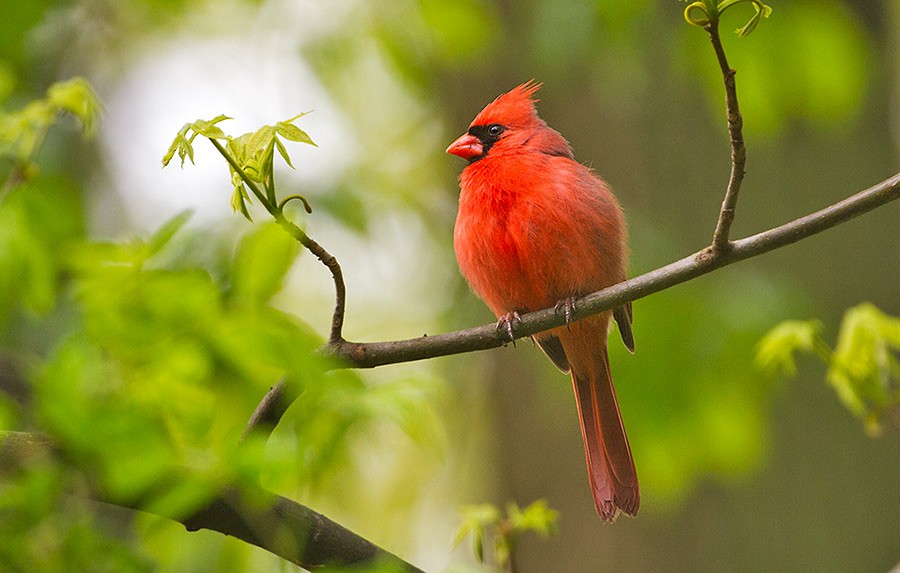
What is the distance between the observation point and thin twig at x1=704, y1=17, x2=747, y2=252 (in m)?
1.60

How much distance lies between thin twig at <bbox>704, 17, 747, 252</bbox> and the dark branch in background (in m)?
0.80

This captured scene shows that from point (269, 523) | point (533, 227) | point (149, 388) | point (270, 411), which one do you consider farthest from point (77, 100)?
point (533, 227)

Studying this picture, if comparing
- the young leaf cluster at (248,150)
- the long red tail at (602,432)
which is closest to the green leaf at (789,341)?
the long red tail at (602,432)

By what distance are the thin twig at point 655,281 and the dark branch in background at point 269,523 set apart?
30 cm

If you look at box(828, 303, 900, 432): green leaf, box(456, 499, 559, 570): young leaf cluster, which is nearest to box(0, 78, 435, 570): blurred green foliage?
box(456, 499, 559, 570): young leaf cluster

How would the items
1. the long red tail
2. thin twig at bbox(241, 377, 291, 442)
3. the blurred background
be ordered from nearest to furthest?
1. thin twig at bbox(241, 377, 291, 442)
2. the long red tail
3. the blurred background

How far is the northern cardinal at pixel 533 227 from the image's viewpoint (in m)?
2.96

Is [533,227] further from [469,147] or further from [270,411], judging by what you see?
[270,411]

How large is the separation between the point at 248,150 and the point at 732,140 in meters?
0.77

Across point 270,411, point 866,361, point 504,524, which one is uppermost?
point 270,411

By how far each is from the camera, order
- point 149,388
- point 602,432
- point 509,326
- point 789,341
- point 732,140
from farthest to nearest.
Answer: point 602,432 < point 789,341 < point 509,326 < point 149,388 < point 732,140

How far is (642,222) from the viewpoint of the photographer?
4.15 m

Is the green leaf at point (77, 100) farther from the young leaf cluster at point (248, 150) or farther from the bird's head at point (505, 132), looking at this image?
the bird's head at point (505, 132)

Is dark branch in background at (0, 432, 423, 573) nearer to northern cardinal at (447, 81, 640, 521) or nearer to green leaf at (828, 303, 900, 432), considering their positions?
northern cardinal at (447, 81, 640, 521)
